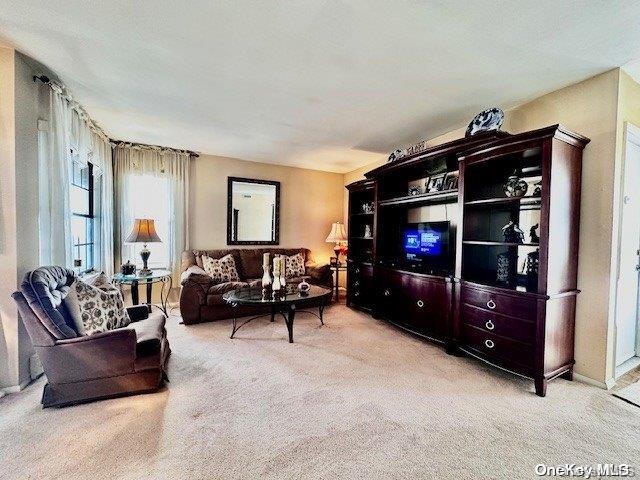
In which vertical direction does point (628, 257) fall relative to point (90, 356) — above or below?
above

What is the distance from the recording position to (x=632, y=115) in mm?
2307

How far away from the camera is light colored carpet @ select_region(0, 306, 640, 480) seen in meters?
1.45

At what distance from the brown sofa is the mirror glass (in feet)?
1.12

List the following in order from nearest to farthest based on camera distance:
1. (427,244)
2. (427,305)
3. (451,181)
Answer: (427,305) → (451,181) → (427,244)

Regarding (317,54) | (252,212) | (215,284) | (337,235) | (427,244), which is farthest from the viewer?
Result: (337,235)

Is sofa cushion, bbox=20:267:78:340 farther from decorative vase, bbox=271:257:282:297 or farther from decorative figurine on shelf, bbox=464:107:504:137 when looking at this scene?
decorative figurine on shelf, bbox=464:107:504:137

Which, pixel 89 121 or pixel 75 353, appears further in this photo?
pixel 89 121

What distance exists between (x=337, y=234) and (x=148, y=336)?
3594mm

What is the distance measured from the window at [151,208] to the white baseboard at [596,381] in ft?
16.6

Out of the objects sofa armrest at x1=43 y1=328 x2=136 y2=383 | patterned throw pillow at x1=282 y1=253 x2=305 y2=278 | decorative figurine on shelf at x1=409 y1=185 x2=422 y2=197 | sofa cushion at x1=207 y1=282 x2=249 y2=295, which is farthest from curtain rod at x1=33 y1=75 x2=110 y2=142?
decorative figurine on shelf at x1=409 y1=185 x2=422 y2=197

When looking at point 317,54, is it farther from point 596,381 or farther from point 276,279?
point 596,381

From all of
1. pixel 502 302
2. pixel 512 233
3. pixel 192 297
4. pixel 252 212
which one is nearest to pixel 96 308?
pixel 192 297

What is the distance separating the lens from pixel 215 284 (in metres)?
3.86

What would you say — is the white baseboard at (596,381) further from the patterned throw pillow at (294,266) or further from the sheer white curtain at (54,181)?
the sheer white curtain at (54,181)
